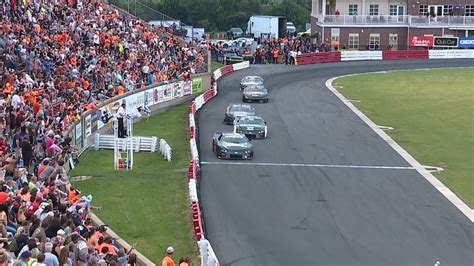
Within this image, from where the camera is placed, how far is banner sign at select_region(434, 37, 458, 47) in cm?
9356

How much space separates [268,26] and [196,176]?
212ft

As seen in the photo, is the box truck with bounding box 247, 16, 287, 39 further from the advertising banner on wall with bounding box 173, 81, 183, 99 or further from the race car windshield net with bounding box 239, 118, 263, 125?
the race car windshield net with bounding box 239, 118, 263, 125

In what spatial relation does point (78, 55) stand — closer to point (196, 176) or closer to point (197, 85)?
point (196, 176)

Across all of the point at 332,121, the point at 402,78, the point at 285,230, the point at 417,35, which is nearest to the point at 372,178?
the point at 285,230

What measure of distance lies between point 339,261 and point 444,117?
31.2 meters

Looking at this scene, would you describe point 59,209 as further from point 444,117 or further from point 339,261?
point 444,117

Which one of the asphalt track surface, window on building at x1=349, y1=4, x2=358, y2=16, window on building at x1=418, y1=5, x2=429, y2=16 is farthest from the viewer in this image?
window on building at x1=349, y1=4, x2=358, y2=16

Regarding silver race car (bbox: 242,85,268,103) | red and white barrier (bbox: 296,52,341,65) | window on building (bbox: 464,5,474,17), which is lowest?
silver race car (bbox: 242,85,268,103)

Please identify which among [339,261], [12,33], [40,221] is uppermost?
[12,33]

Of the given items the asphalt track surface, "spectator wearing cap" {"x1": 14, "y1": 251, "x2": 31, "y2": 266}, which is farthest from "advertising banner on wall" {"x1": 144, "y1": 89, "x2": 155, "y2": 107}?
"spectator wearing cap" {"x1": 14, "y1": 251, "x2": 31, "y2": 266}

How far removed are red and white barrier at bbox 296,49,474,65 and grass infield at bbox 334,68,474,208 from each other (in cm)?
897

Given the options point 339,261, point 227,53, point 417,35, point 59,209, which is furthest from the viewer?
point 417,35

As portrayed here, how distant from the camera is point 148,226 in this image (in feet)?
91.8

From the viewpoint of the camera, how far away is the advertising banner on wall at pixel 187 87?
197 feet
